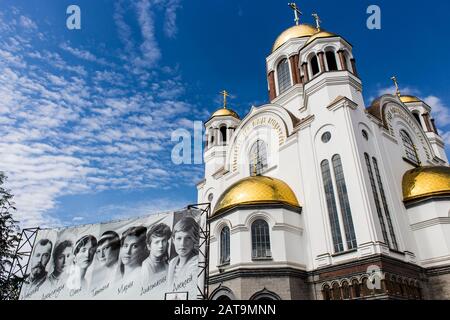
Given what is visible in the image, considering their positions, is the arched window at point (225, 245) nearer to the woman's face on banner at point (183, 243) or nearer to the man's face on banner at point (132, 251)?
the woman's face on banner at point (183, 243)

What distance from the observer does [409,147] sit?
20.6m

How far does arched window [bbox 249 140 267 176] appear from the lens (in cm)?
1994

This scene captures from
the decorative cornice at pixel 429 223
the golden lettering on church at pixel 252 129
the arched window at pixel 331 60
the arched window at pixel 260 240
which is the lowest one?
the arched window at pixel 260 240

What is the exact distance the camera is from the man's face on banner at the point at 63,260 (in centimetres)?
1434

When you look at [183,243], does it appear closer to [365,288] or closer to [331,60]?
[365,288]

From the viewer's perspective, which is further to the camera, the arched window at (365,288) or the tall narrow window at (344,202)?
the tall narrow window at (344,202)

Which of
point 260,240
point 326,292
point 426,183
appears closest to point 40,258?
point 260,240

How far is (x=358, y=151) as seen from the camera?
1530cm

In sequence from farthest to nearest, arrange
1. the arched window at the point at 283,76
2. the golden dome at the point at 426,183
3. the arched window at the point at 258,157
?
the arched window at the point at 283,76, the arched window at the point at 258,157, the golden dome at the point at 426,183

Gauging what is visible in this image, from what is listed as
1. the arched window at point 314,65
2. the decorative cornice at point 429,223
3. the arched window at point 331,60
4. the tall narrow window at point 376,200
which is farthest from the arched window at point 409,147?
the arched window at point 314,65

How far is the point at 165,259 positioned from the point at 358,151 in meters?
8.92

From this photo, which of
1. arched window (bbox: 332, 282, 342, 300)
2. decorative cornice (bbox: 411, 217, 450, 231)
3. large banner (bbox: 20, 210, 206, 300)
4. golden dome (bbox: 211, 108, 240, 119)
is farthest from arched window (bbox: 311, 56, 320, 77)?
arched window (bbox: 332, 282, 342, 300)

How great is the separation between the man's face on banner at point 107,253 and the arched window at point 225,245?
4437mm
